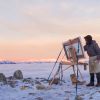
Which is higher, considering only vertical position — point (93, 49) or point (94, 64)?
point (93, 49)

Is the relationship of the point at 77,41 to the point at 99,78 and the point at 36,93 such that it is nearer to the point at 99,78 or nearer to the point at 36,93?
the point at 99,78

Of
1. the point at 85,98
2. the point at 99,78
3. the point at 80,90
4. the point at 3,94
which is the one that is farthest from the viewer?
the point at 99,78

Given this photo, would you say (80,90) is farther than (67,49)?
No

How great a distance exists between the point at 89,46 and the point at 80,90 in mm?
1508

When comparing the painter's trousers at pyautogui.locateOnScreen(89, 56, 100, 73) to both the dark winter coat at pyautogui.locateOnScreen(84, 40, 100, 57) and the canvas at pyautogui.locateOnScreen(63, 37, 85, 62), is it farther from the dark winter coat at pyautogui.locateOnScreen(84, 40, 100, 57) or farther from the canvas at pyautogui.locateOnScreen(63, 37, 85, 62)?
the canvas at pyautogui.locateOnScreen(63, 37, 85, 62)

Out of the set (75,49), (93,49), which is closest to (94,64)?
(93,49)

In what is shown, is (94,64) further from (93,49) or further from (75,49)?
(75,49)

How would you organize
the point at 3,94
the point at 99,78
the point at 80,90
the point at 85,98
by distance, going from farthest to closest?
1. the point at 99,78
2. the point at 80,90
3. the point at 3,94
4. the point at 85,98

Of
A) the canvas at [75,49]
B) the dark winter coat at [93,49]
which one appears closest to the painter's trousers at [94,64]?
the dark winter coat at [93,49]

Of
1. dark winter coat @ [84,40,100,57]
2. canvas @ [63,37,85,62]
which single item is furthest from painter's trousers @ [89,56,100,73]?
canvas @ [63,37,85,62]

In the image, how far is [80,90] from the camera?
1292 centimetres

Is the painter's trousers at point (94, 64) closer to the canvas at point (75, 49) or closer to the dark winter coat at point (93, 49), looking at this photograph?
the dark winter coat at point (93, 49)

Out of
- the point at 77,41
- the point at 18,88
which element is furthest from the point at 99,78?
the point at 18,88

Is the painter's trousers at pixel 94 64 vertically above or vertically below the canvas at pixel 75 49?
below
